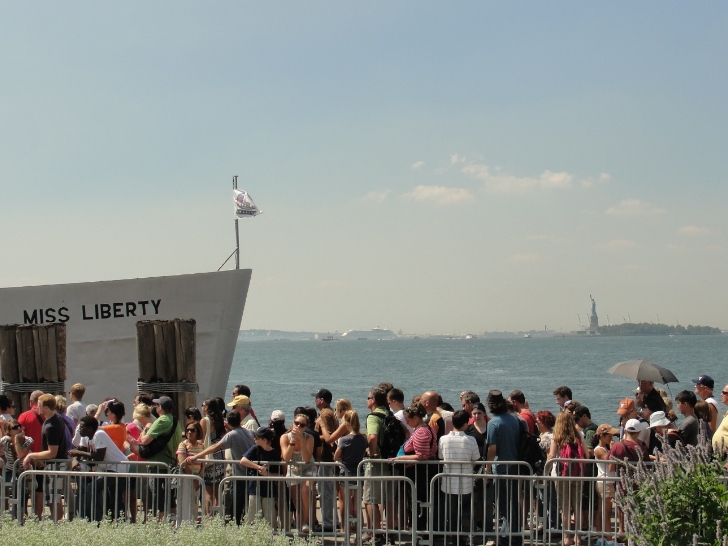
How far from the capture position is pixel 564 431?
8.01 meters

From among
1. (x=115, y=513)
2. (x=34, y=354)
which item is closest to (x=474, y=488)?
(x=115, y=513)

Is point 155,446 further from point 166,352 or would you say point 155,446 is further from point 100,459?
point 166,352

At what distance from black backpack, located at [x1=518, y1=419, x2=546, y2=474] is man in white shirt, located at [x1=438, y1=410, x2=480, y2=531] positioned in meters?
0.57

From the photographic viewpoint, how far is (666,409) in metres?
10.4

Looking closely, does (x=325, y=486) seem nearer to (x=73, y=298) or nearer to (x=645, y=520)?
(x=645, y=520)

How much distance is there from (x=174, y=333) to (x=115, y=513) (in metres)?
5.50

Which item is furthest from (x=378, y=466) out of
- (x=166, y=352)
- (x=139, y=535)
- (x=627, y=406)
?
(x=166, y=352)

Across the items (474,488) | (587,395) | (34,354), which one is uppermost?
(34,354)

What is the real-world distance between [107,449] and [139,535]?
249 centimetres

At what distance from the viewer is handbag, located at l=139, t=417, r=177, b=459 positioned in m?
8.65

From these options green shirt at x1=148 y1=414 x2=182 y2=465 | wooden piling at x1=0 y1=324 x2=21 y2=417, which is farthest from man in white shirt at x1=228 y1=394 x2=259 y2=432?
wooden piling at x1=0 y1=324 x2=21 y2=417

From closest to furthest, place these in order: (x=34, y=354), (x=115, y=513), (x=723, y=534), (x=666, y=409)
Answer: (x=723, y=534) < (x=115, y=513) < (x=666, y=409) < (x=34, y=354)

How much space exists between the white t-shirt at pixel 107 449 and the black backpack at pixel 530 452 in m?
3.71

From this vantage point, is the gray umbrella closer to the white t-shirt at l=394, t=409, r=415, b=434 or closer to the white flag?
the white t-shirt at l=394, t=409, r=415, b=434
